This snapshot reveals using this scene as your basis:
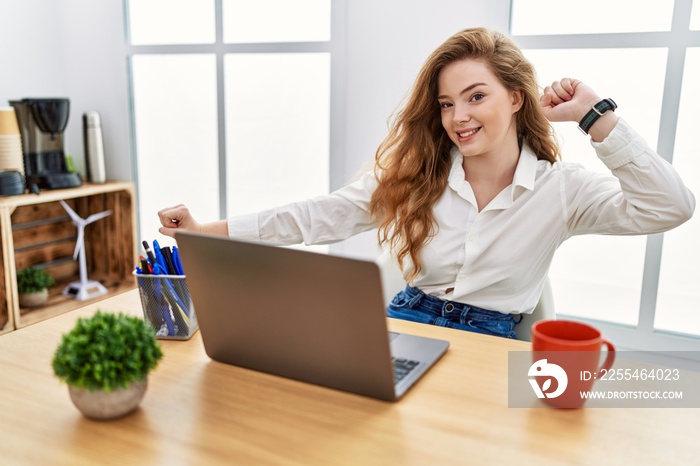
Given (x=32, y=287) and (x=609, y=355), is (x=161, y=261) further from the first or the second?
(x=32, y=287)

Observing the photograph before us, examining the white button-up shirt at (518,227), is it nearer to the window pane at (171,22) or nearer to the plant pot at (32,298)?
the window pane at (171,22)

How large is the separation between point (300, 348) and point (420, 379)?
196mm

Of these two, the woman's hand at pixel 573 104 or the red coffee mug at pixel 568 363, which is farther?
the woman's hand at pixel 573 104

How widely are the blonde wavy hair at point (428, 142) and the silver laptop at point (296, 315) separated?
606mm

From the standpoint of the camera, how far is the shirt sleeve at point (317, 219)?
1.64 meters

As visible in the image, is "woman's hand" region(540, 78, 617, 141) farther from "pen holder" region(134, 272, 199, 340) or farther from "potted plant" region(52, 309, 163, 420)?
"potted plant" region(52, 309, 163, 420)

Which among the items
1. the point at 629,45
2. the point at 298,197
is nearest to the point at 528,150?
the point at 629,45

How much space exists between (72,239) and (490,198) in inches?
95.2

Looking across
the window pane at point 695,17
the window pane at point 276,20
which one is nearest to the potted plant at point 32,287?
the window pane at point 276,20

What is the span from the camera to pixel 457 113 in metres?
1.52

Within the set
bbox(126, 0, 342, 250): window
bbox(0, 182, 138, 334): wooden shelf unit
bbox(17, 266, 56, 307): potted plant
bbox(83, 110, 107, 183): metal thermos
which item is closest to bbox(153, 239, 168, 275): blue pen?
bbox(126, 0, 342, 250): window

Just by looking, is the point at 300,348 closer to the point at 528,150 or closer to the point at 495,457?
the point at 495,457

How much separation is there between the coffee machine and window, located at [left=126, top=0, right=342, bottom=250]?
378mm

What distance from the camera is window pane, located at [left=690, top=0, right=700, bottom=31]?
1917mm
